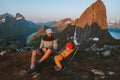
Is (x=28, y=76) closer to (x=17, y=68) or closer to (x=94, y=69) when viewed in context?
(x=17, y=68)

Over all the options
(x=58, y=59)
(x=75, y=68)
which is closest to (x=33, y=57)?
(x=58, y=59)

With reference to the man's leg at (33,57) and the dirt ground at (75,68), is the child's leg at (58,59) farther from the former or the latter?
the man's leg at (33,57)

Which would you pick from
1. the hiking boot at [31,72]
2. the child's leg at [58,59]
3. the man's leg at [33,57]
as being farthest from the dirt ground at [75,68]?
the man's leg at [33,57]

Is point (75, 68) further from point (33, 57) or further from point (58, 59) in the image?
point (33, 57)

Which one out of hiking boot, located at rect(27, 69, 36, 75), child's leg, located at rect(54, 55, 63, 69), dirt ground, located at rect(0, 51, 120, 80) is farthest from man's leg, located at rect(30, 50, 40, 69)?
child's leg, located at rect(54, 55, 63, 69)

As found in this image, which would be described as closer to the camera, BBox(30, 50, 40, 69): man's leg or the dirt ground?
the dirt ground

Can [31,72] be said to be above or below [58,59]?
below

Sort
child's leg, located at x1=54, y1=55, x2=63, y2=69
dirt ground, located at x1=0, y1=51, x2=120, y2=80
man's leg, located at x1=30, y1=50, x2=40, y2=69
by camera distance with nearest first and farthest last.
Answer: dirt ground, located at x1=0, y1=51, x2=120, y2=80
man's leg, located at x1=30, y1=50, x2=40, y2=69
child's leg, located at x1=54, y1=55, x2=63, y2=69

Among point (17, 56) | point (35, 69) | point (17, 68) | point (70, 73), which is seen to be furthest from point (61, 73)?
point (17, 56)

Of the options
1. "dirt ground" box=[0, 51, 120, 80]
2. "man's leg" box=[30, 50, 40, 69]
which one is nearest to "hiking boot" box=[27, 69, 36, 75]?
"man's leg" box=[30, 50, 40, 69]

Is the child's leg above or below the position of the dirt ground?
above

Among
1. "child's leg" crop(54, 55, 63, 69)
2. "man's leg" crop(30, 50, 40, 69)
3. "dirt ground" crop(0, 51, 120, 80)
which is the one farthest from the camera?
"child's leg" crop(54, 55, 63, 69)

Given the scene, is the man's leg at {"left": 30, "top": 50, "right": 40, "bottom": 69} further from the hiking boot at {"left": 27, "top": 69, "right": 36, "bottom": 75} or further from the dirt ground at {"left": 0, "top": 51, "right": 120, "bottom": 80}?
the dirt ground at {"left": 0, "top": 51, "right": 120, "bottom": 80}

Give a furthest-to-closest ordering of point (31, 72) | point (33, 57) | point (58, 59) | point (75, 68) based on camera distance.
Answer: point (75, 68) → point (58, 59) → point (33, 57) → point (31, 72)
